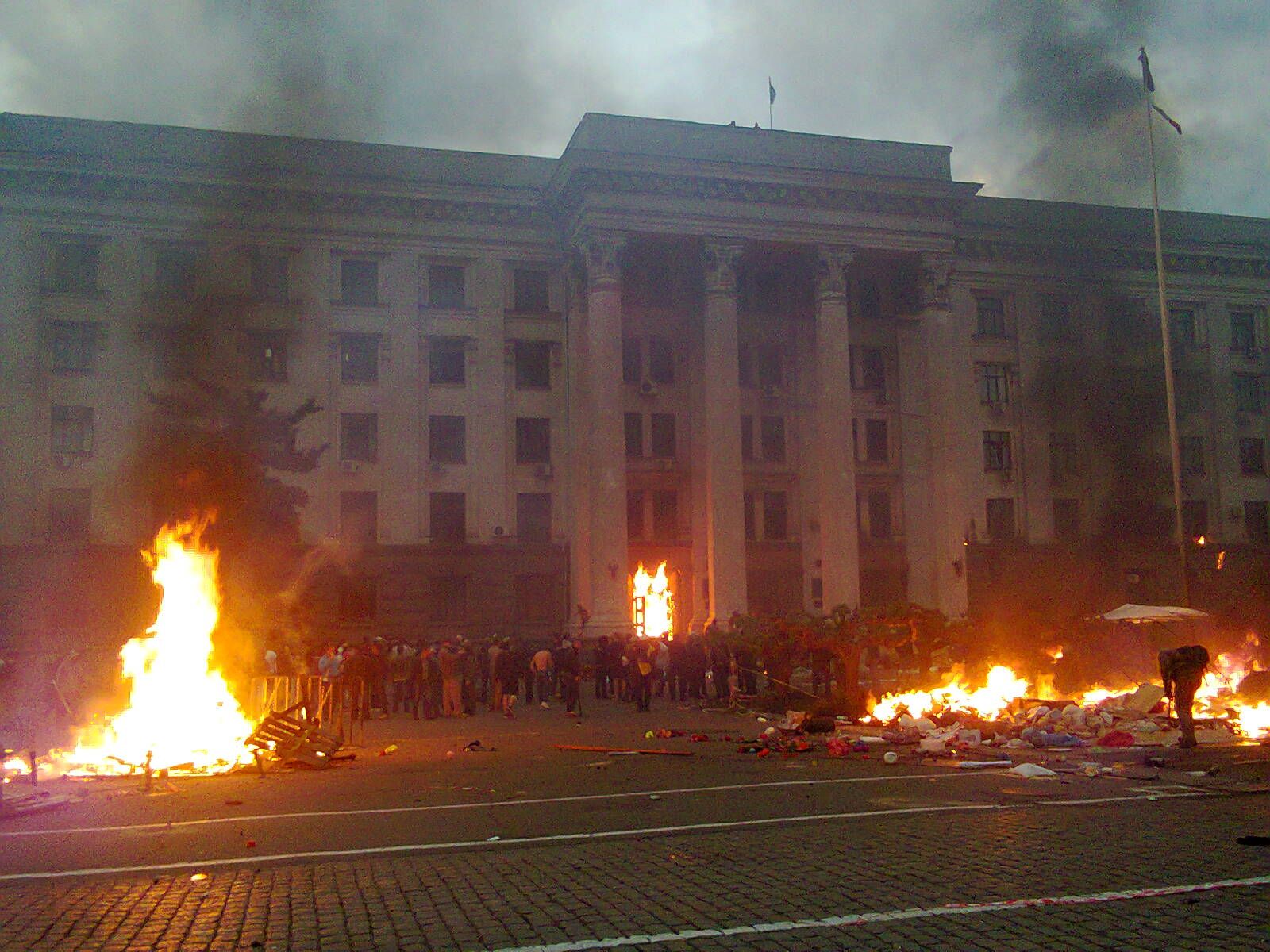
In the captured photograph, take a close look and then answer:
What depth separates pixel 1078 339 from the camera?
3672 cm

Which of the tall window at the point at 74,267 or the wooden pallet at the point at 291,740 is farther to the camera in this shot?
the tall window at the point at 74,267

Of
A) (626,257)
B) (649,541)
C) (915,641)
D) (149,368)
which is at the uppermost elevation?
(626,257)

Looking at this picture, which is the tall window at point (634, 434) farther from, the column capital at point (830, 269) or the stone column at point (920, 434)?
the stone column at point (920, 434)

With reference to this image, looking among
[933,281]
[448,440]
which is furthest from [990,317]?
[448,440]

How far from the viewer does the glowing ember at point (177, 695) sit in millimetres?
14797

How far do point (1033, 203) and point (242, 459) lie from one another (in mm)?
30636

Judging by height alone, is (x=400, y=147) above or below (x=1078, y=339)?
above

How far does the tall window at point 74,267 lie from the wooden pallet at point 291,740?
28.6 m

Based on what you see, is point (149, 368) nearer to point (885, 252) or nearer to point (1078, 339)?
point (885, 252)

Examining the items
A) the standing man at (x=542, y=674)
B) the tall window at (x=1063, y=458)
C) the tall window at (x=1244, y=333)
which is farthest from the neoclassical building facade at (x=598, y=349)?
the standing man at (x=542, y=674)

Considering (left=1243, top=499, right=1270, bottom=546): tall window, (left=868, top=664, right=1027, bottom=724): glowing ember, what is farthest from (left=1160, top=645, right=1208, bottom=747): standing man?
(left=1243, top=499, right=1270, bottom=546): tall window

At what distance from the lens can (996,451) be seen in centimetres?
4603

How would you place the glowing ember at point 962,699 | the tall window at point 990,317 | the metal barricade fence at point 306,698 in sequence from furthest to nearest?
1. the tall window at point 990,317
2. the glowing ember at point 962,699
3. the metal barricade fence at point 306,698

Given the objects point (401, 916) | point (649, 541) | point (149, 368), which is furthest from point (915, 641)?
point (149, 368)
